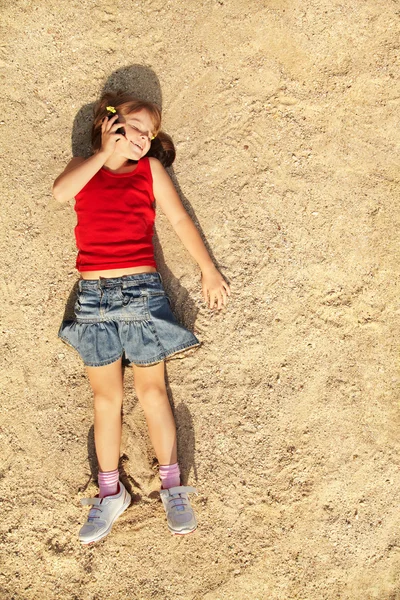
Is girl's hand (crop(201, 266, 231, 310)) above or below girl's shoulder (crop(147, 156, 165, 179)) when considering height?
below

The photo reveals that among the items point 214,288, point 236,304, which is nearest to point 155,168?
point 214,288

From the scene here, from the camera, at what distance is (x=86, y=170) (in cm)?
248

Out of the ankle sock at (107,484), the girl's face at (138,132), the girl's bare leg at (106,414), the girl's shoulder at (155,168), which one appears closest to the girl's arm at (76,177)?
the girl's face at (138,132)

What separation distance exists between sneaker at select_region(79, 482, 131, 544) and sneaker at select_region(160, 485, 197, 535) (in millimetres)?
212

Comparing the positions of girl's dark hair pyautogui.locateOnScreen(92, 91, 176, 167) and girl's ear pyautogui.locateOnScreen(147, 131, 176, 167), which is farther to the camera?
girl's ear pyautogui.locateOnScreen(147, 131, 176, 167)

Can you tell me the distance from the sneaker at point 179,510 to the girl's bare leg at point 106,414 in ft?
1.01

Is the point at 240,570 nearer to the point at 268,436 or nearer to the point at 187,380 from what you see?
the point at 268,436

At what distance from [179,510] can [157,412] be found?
482 millimetres

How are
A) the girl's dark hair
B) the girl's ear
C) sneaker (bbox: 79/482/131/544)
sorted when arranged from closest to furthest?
sneaker (bbox: 79/482/131/544) < the girl's dark hair < the girl's ear

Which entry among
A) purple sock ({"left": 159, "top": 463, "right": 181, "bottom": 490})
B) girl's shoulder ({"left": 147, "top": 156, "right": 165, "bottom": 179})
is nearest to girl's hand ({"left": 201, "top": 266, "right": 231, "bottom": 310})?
girl's shoulder ({"left": 147, "top": 156, "right": 165, "bottom": 179})

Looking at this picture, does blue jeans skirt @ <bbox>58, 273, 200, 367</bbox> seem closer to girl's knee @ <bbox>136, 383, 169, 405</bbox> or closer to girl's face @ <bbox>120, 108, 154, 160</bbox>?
girl's knee @ <bbox>136, 383, 169, 405</bbox>

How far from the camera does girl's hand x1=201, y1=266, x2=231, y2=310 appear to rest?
2666 mm

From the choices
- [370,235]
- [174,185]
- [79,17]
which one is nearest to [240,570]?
[370,235]

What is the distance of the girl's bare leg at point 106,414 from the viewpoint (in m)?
2.52
